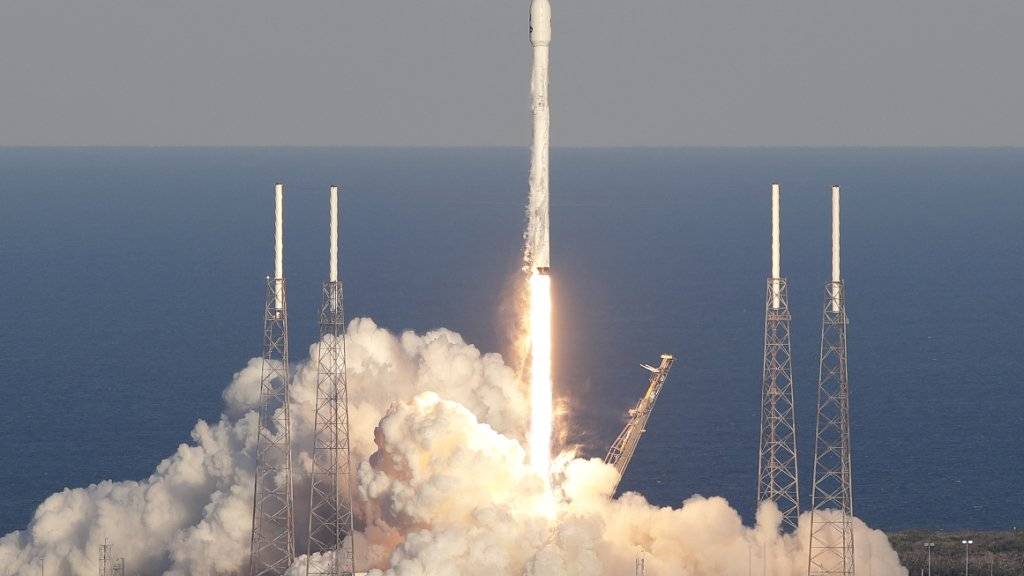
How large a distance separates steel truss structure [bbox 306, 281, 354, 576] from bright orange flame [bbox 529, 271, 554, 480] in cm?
737

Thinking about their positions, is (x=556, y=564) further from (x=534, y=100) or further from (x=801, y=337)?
(x=801, y=337)

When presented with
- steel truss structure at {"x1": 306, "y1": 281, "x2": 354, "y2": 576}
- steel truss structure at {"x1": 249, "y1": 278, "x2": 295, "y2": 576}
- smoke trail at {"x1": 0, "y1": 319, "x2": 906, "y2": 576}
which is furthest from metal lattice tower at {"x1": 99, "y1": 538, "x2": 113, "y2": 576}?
steel truss structure at {"x1": 306, "y1": 281, "x2": 354, "y2": 576}

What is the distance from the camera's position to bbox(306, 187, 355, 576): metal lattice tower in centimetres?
7200

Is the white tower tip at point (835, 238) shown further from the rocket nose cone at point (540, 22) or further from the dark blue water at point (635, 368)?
the dark blue water at point (635, 368)

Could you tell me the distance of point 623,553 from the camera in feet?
245

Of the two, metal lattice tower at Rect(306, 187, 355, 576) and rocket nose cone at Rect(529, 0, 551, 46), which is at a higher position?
rocket nose cone at Rect(529, 0, 551, 46)

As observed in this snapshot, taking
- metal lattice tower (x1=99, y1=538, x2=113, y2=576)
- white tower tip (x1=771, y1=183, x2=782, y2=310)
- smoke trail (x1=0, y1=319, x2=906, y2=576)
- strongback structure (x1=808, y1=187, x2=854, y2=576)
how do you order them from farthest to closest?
metal lattice tower (x1=99, y1=538, x2=113, y2=576) → white tower tip (x1=771, y1=183, x2=782, y2=310) → smoke trail (x1=0, y1=319, x2=906, y2=576) → strongback structure (x1=808, y1=187, x2=854, y2=576)

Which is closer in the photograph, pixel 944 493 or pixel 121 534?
pixel 121 534

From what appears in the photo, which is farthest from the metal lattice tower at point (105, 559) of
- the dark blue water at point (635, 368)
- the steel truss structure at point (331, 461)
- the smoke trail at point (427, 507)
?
the dark blue water at point (635, 368)

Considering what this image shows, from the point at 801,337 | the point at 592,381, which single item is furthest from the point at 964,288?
the point at 592,381

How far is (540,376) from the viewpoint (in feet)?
261

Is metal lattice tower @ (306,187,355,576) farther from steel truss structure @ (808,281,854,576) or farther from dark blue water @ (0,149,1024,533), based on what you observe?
dark blue water @ (0,149,1024,533)

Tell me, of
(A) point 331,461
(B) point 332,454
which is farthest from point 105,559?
(B) point 332,454

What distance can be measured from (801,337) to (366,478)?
83.9 m
